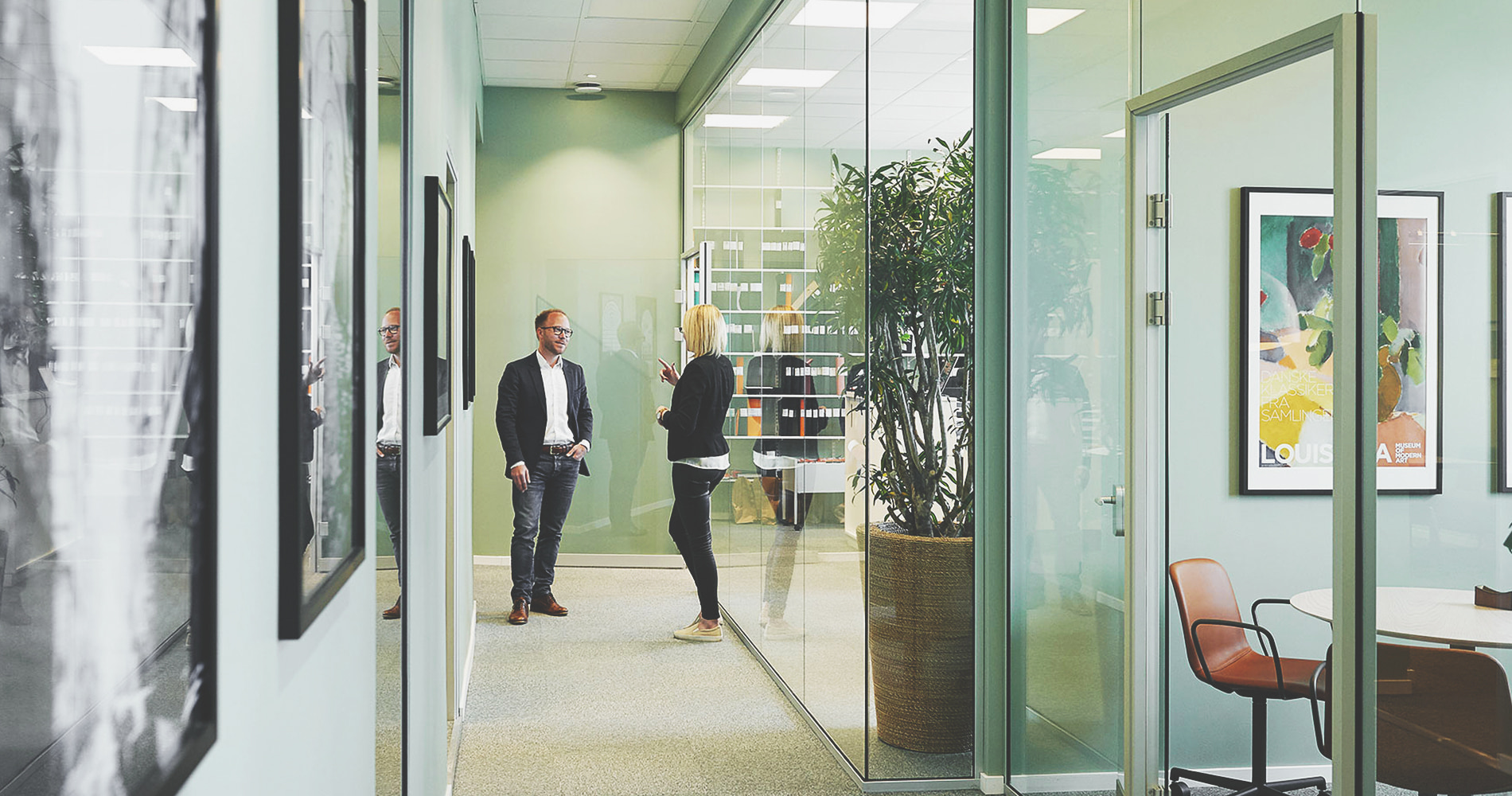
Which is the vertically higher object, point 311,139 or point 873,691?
point 311,139

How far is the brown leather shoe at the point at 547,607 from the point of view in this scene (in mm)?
6172

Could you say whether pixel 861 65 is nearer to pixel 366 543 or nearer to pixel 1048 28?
pixel 1048 28

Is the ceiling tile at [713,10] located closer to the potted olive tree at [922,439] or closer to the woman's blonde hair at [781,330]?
the woman's blonde hair at [781,330]

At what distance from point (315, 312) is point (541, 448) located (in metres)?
5.05

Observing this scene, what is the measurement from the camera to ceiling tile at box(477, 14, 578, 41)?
6156mm

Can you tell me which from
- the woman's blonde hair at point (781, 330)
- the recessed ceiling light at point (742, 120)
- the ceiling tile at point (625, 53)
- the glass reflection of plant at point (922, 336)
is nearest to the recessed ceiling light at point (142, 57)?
the glass reflection of plant at point (922, 336)

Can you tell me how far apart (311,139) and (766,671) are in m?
4.27

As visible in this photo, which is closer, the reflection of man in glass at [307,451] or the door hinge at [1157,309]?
the reflection of man in glass at [307,451]

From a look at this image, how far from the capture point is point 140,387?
637 millimetres

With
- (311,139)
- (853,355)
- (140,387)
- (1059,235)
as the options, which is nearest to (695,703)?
(853,355)

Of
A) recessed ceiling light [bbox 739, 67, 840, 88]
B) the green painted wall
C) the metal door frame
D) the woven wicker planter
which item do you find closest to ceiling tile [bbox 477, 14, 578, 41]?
recessed ceiling light [bbox 739, 67, 840, 88]

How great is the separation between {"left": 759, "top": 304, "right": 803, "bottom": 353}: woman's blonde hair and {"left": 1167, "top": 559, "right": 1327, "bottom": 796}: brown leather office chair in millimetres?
2233

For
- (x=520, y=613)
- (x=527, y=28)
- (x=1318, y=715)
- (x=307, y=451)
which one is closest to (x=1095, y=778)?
(x=1318, y=715)

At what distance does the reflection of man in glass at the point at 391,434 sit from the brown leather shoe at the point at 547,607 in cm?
414
